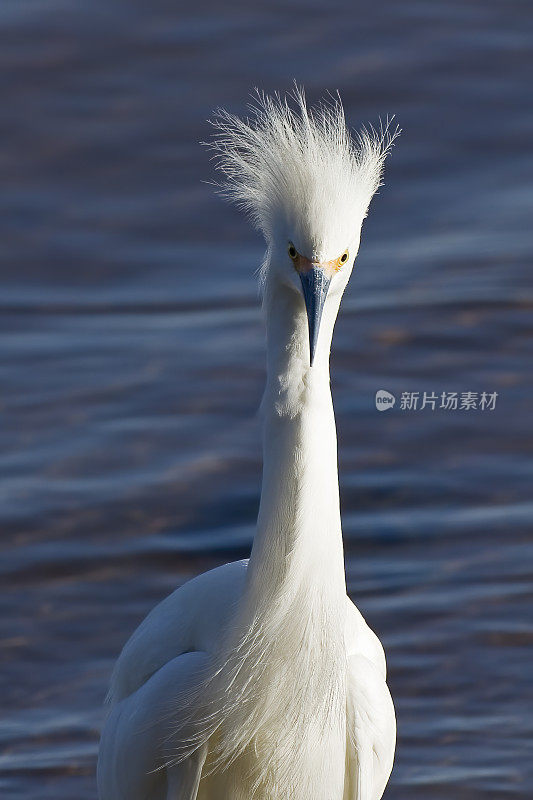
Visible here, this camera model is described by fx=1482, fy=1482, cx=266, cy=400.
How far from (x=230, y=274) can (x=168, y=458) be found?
4.60ft

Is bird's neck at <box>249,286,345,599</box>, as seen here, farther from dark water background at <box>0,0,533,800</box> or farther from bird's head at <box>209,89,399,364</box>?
dark water background at <box>0,0,533,800</box>

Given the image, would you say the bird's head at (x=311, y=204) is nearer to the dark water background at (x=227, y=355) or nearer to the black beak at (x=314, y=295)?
the black beak at (x=314, y=295)

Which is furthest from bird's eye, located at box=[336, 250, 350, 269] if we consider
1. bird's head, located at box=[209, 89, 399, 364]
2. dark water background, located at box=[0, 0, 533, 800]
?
dark water background, located at box=[0, 0, 533, 800]

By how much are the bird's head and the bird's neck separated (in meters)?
0.07

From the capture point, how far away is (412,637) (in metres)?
4.63

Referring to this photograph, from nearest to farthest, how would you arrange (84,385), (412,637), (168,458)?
(412,637) < (168,458) < (84,385)

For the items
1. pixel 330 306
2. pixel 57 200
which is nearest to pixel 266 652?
pixel 330 306

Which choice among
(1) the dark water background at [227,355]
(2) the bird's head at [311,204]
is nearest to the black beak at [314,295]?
(2) the bird's head at [311,204]

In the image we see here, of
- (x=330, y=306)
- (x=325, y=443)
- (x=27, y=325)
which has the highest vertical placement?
(x=27, y=325)

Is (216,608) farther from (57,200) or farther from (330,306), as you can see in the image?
(57,200)

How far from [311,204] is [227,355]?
360 cm

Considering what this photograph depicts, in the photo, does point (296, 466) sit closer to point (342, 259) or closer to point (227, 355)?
point (342, 259)

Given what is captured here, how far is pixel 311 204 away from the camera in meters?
2.66

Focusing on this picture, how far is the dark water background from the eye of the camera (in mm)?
4520
